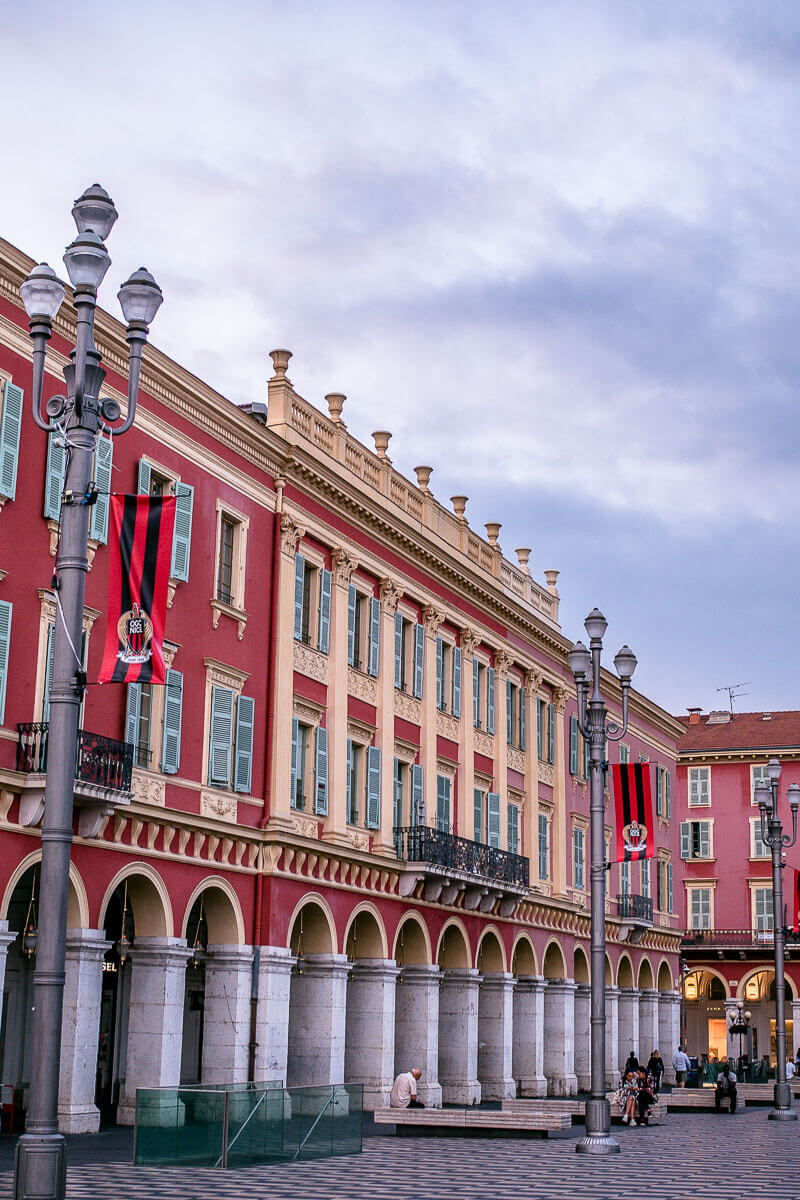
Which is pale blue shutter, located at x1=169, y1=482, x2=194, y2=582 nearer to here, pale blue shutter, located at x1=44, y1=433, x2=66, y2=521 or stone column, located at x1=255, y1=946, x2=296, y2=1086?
pale blue shutter, located at x1=44, y1=433, x2=66, y2=521

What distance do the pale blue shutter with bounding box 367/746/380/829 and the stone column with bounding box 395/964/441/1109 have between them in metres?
4.71

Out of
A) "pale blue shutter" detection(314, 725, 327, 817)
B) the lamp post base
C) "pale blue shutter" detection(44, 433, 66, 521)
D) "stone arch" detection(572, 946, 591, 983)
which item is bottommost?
the lamp post base

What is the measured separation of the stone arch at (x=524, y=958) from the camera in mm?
46781

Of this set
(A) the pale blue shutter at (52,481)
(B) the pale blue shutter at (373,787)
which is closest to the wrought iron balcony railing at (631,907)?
(B) the pale blue shutter at (373,787)

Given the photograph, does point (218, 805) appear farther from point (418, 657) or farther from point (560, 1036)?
point (560, 1036)

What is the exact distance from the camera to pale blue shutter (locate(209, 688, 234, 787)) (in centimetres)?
3068

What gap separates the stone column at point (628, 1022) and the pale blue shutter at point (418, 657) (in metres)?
23.1

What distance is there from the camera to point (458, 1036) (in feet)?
137


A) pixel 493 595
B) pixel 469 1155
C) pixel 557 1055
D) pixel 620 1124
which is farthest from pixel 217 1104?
pixel 557 1055

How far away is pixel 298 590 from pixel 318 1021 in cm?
952

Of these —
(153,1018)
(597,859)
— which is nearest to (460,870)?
(153,1018)

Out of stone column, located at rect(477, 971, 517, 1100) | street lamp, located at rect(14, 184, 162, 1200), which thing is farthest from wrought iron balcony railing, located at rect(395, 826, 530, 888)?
street lamp, located at rect(14, 184, 162, 1200)

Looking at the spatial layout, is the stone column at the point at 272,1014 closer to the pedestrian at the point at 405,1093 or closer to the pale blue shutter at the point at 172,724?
the pedestrian at the point at 405,1093

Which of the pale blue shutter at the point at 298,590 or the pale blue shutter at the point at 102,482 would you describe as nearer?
the pale blue shutter at the point at 102,482
